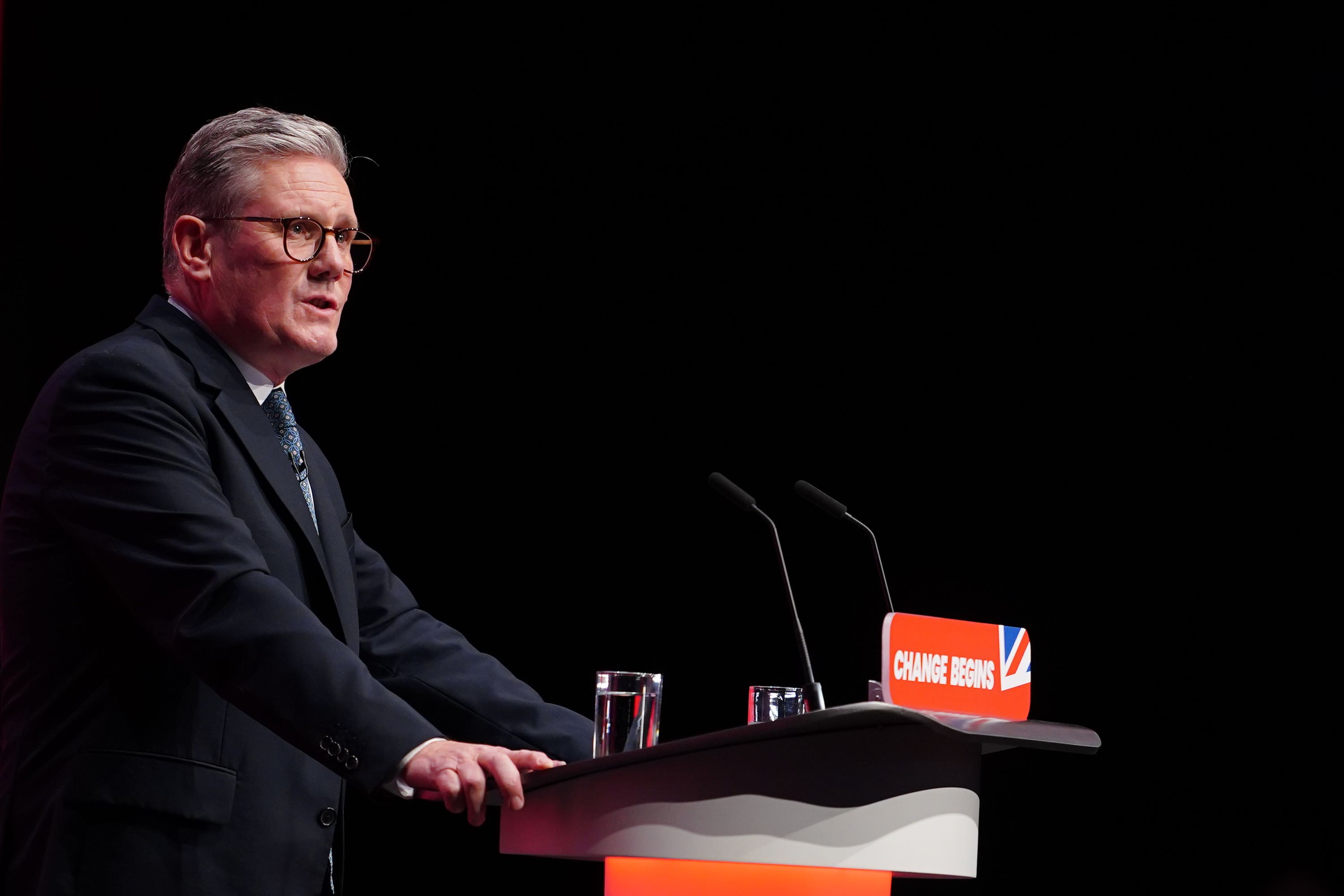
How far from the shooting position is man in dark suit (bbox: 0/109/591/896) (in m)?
1.58

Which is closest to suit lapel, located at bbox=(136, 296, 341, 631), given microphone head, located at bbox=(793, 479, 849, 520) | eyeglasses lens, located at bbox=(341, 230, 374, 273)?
eyeglasses lens, located at bbox=(341, 230, 374, 273)

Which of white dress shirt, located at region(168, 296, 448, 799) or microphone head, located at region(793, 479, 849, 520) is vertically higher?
white dress shirt, located at region(168, 296, 448, 799)

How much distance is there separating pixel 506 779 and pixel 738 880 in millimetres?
275

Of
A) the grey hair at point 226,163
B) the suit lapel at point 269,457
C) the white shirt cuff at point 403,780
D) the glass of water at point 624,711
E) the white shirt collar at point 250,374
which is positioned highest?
the grey hair at point 226,163

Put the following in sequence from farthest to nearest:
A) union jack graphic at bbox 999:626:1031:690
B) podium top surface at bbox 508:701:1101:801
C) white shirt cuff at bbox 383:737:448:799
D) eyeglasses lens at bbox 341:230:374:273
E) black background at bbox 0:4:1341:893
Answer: black background at bbox 0:4:1341:893, eyeglasses lens at bbox 341:230:374:273, union jack graphic at bbox 999:626:1031:690, white shirt cuff at bbox 383:737:448:799, podium top surface at bbox 508:701:1101:801

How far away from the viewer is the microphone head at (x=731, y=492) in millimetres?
2080

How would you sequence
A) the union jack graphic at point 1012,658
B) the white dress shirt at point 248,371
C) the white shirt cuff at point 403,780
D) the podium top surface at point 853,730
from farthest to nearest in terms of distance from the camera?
the white dress shirt at point 248,371 → the union jack graphic at point 1012,658 → the white shirt cuff at point 403,780 → the podium top surface at point 853,730

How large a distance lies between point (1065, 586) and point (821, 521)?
69cm

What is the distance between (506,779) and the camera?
60.1 inches

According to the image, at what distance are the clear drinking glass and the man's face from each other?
0.80m

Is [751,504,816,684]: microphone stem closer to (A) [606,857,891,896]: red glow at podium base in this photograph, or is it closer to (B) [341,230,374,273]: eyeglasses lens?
(A) [606,857,891,896]: red glow at podium base

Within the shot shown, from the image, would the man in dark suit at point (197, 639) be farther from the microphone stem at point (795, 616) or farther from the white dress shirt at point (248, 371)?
the microphone stem at point (795, 616)

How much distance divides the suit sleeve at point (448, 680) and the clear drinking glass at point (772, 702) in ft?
0.86

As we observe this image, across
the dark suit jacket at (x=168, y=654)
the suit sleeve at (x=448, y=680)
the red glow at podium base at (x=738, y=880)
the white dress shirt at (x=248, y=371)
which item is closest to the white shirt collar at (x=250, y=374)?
the white dress shirt at (x=248, y=371)
